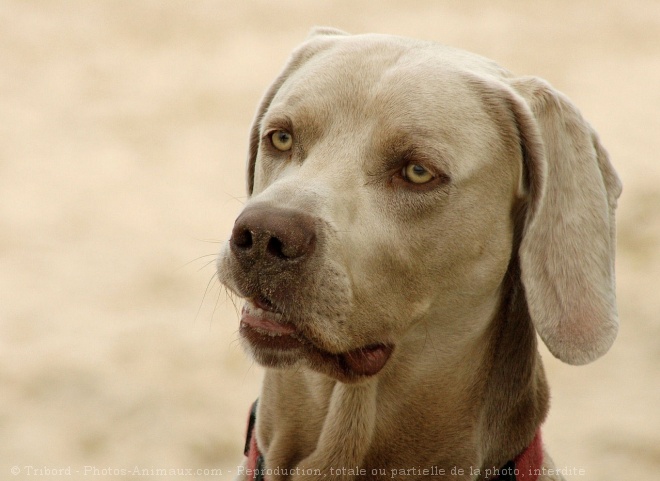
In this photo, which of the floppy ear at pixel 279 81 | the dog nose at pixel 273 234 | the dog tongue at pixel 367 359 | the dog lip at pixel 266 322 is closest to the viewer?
the dog nose at pixel 273 234

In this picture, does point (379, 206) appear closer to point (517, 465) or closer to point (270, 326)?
point (270, 326)

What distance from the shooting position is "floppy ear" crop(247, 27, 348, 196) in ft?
11.7

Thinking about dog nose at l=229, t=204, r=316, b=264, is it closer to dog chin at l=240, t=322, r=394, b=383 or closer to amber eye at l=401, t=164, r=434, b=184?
dog chin at l=240, t=322, r=394, b=383

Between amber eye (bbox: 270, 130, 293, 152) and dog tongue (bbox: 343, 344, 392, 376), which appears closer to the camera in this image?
dog tongue (bbox: 343, 344, 392, 376)

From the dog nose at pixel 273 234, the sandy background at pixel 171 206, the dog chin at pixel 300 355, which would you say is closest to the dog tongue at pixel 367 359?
the dog chin at pixel 300 355

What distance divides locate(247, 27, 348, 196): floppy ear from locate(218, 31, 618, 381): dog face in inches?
4.0

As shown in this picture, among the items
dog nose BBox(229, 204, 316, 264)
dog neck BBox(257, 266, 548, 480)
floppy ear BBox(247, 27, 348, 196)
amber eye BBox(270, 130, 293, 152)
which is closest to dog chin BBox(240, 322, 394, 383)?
dog neck BBox(257, 266, 548, 480)

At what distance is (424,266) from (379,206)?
0.71 ft

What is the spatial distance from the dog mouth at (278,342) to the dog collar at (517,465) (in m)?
0.53

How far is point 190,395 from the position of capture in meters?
6.57

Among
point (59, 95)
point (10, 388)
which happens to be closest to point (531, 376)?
point (10, 388)

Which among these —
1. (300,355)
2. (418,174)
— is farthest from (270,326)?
(418,174)

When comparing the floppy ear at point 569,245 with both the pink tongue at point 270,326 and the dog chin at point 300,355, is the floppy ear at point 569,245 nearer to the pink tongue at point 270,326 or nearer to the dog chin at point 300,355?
the dog chin at point 300,355

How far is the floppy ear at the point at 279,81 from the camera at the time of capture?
11.7 ft
